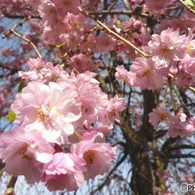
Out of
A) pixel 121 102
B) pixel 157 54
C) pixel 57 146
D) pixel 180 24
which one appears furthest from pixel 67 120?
pixel 180 24

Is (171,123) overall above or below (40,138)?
above

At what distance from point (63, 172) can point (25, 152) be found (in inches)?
7.0

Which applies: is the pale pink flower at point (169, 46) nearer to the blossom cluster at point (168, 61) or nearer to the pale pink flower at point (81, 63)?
the blossom cluster at point (168, 61)

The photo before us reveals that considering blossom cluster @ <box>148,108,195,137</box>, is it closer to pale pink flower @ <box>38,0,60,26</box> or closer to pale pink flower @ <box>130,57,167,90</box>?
pale pink flower @ <box>130,57,167,90</box>

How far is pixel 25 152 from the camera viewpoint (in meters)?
0.85

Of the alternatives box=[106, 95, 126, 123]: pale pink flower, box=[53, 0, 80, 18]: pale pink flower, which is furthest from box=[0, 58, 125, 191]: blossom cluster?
box=[53, 0, 80, 18]: pale pink flower

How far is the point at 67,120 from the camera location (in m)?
0.91

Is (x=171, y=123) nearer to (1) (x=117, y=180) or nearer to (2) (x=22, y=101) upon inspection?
(2) (x=22, y=101)

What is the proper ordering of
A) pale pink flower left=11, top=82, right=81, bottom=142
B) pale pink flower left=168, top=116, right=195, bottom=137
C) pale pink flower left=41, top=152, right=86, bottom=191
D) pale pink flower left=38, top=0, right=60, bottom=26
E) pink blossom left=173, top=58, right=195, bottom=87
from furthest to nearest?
pale pink flower left=38, top=0, right=60, bottom=26 → pale pink flower left=168, top=116, right=195, bottom=137 → pink blossom left=173, top=58, right=195, bottom=87 → pale pink flower left=11, top=82, right=81, bottom=142 → pale pink flower left=41, top=152, right=86, bottom=191

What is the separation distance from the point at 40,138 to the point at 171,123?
42.5 inches

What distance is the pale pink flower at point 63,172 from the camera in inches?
30.3

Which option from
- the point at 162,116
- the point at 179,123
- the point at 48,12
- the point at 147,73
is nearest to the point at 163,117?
the point at 162,116

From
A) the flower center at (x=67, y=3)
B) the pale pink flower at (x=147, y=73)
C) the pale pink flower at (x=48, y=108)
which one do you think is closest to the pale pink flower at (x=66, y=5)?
the flower center at (x=67, y=3)

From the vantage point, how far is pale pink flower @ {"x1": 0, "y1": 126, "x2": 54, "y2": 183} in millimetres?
778
